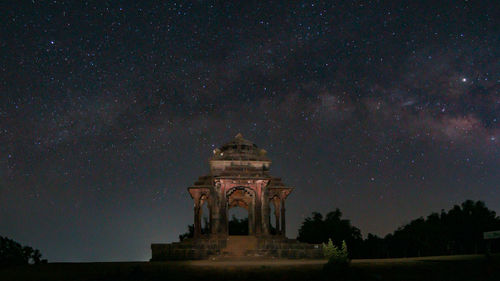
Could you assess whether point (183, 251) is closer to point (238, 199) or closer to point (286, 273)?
point (286, 273)

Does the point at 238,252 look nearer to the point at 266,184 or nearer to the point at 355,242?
the point at 266,184

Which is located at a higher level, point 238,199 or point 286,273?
point 238,199

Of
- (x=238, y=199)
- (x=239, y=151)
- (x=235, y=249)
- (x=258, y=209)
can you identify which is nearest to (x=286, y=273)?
(x=235, y=249)

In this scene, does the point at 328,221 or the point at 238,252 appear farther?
the point at 328,221

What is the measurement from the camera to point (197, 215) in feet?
137

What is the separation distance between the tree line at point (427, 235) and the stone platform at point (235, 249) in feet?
72.0

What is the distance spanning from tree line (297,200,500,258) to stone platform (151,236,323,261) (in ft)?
72.0

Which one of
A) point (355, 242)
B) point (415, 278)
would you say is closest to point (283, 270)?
point (415, 278)

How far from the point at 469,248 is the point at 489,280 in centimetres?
4230

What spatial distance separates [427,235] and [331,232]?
44.9 feet

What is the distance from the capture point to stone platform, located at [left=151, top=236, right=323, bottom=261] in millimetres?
32031

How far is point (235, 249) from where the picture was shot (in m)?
34.1

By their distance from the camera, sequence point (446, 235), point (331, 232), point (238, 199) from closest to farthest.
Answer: point (238, 199)
point (446, 235)
point (331, 232)

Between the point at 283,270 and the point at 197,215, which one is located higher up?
the point at 197,215
